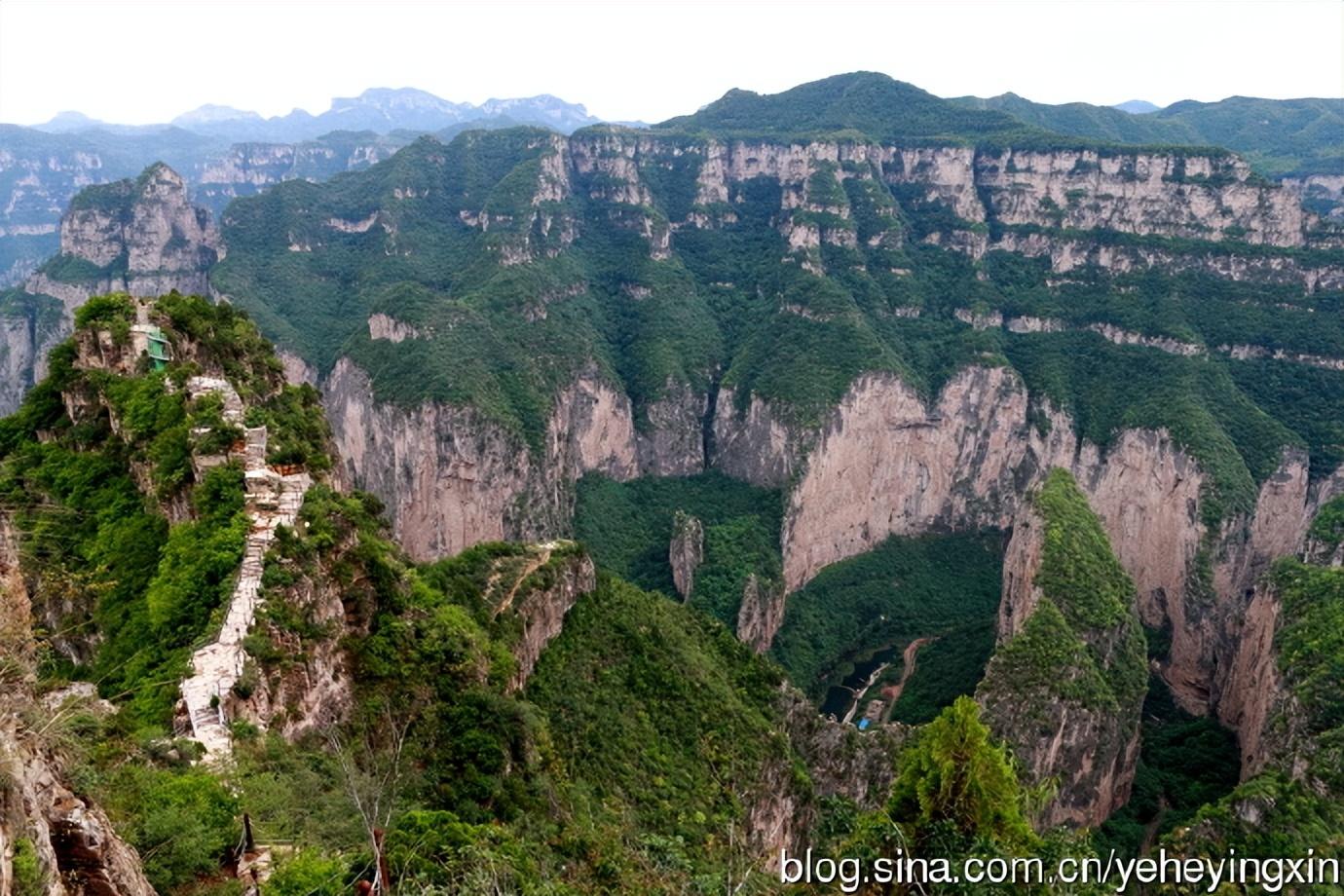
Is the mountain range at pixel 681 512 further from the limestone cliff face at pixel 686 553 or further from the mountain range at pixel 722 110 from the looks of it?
the mountain range at pixel 722 110

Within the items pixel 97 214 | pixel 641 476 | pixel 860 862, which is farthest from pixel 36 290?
pixel 860 862

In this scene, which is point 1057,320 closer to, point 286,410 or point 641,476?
point 641,476

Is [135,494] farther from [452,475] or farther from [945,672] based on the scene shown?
[945,672]

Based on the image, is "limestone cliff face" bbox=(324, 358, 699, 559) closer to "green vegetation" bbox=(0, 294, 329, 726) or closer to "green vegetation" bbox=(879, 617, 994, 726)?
"green vegetation" bbox=(879, 617, 994, 726)

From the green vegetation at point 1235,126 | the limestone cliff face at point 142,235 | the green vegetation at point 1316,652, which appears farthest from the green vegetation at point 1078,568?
the limestone cliff face at point 142,235

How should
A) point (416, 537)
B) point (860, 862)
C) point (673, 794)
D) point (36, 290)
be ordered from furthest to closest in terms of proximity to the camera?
1. point (36, 290)
2. point (416, 537)
3. point (673, 794)
4. point (860, 862)

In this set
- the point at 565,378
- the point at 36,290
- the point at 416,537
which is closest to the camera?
the point at 416,537
